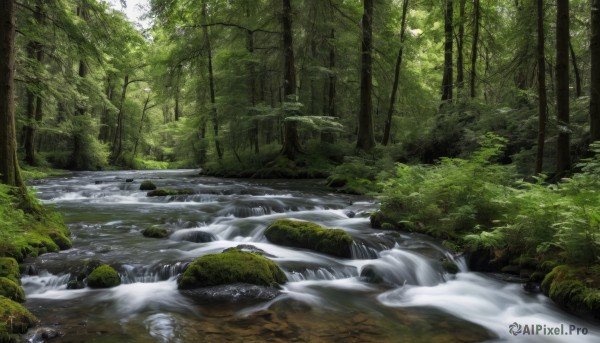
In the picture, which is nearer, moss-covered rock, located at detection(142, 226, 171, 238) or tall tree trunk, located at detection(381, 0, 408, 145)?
moss-covered rock, located at detection(142, 226, 171, 238)

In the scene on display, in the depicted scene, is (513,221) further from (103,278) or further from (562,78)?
(103,278)

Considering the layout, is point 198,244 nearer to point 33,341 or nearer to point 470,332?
point 33,341

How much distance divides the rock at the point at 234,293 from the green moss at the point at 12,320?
184 cm

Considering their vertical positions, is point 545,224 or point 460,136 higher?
point 460,136

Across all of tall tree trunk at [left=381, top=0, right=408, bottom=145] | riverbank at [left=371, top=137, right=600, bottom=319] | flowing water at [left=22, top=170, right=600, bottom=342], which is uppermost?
tall tree trunk at [left=381, top=0, right=408, bottom=145]

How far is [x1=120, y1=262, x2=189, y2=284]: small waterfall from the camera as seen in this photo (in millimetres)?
6238

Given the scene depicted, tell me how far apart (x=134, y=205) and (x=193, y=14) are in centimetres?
1515

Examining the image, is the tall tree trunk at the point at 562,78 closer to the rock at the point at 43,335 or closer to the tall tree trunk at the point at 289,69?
the rock at the point at 43,335

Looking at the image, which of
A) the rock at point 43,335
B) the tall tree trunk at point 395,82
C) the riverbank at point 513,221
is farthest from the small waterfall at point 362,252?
the tall tree trunk at point 395,82

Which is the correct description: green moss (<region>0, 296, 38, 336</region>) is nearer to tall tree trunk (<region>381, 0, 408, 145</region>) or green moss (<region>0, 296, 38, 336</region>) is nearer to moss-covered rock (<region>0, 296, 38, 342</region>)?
moss-covered rock (<region>0, 296, 38, 342</region>)

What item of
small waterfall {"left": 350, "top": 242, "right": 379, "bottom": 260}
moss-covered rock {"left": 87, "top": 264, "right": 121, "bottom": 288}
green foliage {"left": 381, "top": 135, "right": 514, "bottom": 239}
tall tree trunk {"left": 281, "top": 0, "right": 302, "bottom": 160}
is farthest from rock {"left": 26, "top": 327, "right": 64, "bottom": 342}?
tall tree trunk {"left": 281, "top": 0, "right": 302, "bottom": 160}

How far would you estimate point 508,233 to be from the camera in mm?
7043

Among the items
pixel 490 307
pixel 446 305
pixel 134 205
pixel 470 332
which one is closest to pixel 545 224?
pixel 490 307

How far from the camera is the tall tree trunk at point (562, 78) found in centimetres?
915
